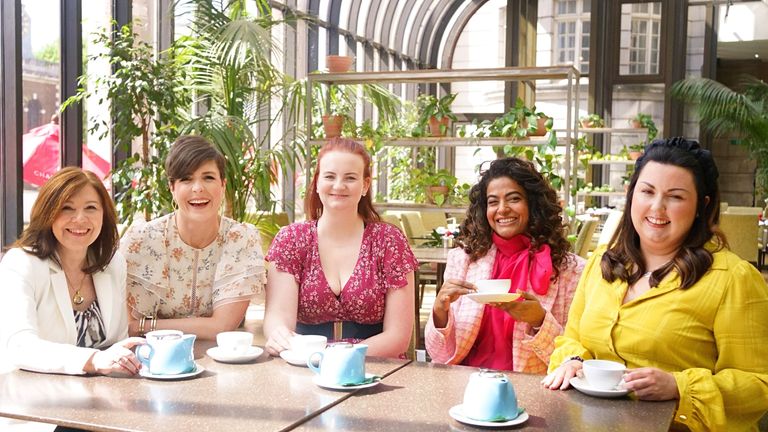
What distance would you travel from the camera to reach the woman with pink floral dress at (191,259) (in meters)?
2.50

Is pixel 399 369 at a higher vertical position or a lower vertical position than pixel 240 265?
lower

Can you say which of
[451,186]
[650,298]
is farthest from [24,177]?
[650,298]

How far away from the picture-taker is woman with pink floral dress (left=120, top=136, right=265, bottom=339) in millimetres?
2496

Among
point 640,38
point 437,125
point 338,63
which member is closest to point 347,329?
point 437,125

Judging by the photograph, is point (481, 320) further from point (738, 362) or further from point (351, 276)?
point (738, 362)

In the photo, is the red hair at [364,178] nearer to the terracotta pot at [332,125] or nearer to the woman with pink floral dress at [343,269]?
the woman with pink floral dress at [343,269]

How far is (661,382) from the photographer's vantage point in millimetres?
1744

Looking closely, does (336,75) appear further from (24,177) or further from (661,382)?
(661,382)

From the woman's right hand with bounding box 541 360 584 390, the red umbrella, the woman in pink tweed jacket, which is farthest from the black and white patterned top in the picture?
the red umbrella

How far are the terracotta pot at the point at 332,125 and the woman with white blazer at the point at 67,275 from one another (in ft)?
12.1

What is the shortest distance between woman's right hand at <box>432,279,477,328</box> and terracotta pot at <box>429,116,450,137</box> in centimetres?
347

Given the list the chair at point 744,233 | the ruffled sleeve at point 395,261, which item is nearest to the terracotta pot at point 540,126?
the ruffled sleeve at point 395,261

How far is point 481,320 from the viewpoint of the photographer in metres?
2.47

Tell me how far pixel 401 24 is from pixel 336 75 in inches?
240
